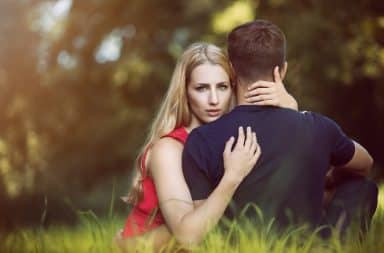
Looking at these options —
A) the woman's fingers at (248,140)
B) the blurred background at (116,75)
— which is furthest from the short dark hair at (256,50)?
the blurred background at (116,75)

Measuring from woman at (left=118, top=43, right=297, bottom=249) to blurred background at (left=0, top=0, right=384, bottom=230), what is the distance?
482 cm

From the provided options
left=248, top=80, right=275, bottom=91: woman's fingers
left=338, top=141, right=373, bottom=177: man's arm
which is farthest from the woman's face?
left=338, top=141, right=373, bottom=177: man's arm

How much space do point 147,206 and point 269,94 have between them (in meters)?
0.80

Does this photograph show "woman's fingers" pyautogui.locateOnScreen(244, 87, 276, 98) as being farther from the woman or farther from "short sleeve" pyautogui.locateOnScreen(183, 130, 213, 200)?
"short sleeve" pyautogui.locateOnScreen(183, 130, 213, 200)

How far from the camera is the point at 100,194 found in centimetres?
1448

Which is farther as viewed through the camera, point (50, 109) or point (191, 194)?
point (50, 109)

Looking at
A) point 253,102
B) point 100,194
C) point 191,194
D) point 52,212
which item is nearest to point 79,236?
point 191,194

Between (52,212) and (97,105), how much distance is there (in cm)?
259

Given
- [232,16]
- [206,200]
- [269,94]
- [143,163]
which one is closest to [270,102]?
[269,94]

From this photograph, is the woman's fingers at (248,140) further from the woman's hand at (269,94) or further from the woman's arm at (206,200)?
the woman's hand at (269,94)

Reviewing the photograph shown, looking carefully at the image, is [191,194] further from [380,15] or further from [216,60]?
[380,15]

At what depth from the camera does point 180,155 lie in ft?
10.8

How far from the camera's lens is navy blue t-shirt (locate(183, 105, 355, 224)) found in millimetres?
3016

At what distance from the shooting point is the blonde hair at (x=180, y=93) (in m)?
3.53
